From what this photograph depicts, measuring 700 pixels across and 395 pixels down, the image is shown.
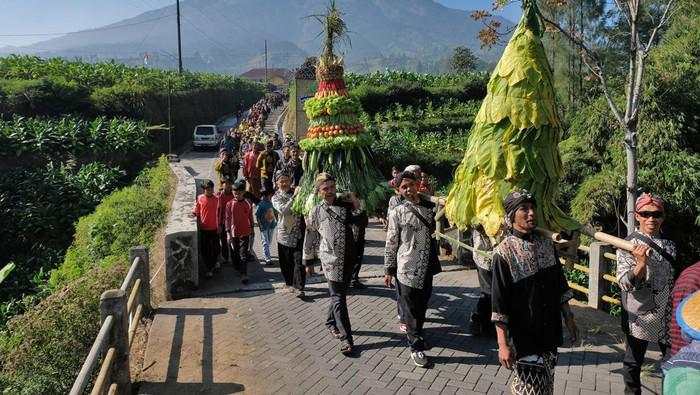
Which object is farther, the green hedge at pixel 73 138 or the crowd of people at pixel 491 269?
the green hedge at pixel 73 138

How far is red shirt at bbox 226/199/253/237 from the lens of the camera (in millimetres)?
7828

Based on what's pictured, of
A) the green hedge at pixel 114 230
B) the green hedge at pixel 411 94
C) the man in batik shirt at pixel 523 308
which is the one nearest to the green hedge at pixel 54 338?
the green hedge at pixel 114 230

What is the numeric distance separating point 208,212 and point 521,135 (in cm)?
479

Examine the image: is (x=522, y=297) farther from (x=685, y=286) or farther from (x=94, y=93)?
(x=94, y=93)

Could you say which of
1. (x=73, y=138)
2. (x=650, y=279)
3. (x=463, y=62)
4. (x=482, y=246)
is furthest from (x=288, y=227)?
(x=463, y=62)

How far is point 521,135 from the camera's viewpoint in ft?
15.8

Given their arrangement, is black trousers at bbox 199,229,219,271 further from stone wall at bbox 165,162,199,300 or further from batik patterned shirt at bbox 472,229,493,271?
batik patterned shirt at bbox 472,229,493,271

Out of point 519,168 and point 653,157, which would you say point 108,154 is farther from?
point 519,168

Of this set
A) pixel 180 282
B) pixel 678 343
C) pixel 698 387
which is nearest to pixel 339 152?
pixel 180 282

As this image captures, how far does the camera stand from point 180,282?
728cm

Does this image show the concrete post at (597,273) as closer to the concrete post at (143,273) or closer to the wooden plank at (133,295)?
the wooden plank at (133,295)

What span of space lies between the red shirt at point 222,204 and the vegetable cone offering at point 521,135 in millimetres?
4141

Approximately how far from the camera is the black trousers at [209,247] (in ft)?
26.5

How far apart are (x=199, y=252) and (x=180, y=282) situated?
0.95 m
